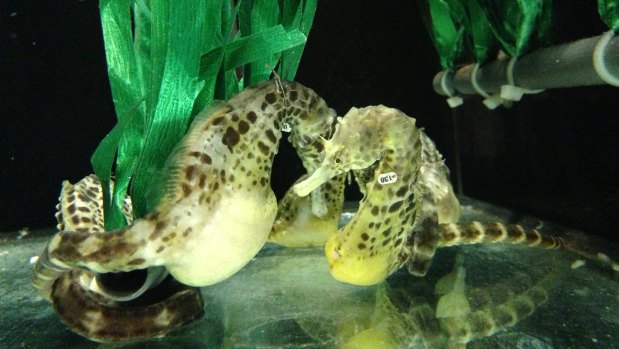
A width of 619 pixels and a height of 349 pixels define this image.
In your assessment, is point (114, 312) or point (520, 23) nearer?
point (114, 312)

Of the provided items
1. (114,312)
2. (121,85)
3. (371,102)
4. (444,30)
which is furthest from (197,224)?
(371,102)

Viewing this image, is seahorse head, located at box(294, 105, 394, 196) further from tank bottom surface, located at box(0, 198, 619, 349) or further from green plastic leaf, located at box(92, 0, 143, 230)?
green plastic leaf, located at box(92, 0, 143, 230)

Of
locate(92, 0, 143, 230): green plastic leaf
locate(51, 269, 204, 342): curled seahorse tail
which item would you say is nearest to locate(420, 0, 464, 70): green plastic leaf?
locate(92, 0, 143, 230): green plastic leaf

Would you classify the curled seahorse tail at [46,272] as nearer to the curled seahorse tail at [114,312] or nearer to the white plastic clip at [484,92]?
the curled seahorse tail at [114,312]

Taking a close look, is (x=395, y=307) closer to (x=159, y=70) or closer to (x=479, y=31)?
(x=159, y=70)

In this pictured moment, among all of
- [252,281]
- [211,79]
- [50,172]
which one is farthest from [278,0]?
[50,172]

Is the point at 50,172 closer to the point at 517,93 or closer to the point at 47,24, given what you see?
the point at 47,24
